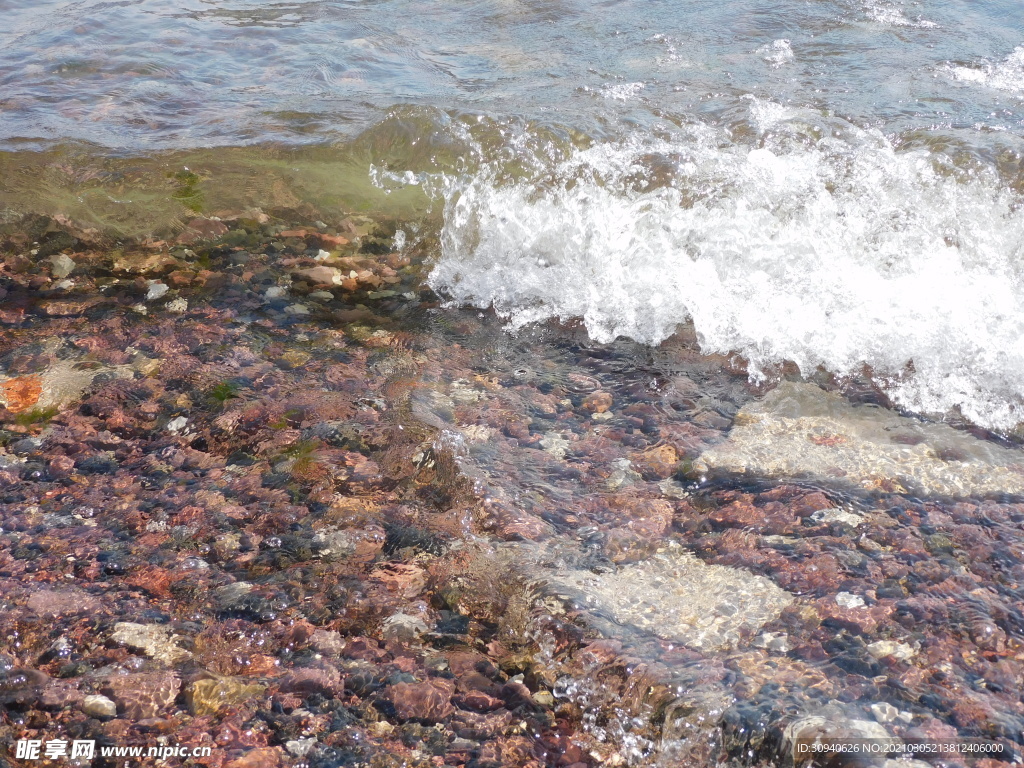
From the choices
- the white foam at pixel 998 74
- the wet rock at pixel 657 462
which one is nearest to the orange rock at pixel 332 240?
the wet rock at pixel 657 462

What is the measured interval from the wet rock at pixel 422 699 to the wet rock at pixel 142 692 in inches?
20.3

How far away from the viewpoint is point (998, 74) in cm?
550

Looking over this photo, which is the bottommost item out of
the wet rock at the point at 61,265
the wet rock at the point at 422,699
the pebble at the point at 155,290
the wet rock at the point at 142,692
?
the wet rock at the point at 422,699

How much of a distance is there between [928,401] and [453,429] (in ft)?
6.28

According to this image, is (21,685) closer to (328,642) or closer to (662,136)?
(328,642)

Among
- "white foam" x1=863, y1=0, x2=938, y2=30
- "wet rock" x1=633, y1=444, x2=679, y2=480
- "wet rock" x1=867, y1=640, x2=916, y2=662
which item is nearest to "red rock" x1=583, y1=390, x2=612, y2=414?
"wet rock" x1=633, y1=444, x2=679, y2=480

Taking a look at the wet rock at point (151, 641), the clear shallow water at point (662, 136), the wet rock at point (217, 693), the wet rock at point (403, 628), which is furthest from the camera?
the clear shallow water at point (662, 136)

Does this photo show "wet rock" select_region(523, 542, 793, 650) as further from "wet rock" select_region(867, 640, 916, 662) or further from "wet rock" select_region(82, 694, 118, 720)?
"wet rock" select_region(82, 694, 118, 720)

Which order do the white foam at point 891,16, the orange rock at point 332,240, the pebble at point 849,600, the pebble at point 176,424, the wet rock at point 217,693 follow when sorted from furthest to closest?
the white foam at point 891,16
the orange rock at point 332,240
the pebble at point 176,424
the pebble at point 849,600
the wet rock at point 217,693

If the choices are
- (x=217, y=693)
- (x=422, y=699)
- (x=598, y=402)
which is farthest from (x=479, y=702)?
(x=598, y=402)

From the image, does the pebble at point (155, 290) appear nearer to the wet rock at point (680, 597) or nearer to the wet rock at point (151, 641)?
the wet rock at point (151, 641)

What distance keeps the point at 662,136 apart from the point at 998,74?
2.81 m

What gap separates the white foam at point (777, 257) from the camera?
3.37 metres

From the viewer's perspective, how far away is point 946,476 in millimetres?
2740
